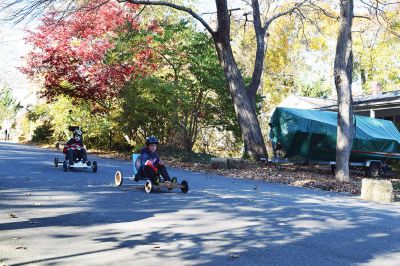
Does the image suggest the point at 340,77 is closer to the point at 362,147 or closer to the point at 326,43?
the point at 362,147

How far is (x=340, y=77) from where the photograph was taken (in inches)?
659

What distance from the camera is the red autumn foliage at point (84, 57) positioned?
1064 inches

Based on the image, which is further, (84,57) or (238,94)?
(84,57)

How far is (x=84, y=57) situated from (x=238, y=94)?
33.9 feet

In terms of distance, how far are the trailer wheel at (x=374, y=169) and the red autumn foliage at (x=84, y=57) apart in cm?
1322

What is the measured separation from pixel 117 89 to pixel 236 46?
20.3 meters

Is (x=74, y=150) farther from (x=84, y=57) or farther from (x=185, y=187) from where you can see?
(x=84, y=57)

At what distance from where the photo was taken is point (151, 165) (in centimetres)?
1093

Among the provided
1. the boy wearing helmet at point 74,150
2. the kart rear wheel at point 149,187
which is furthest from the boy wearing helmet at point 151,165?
the boy wearing helmet at point 74,150

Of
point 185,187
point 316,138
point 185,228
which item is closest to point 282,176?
point 316,138

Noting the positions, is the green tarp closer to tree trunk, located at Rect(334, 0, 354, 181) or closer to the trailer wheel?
the trailer wheel

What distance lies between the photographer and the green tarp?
2114 cm

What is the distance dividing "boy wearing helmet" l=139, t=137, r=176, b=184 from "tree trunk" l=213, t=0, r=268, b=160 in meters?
10.5

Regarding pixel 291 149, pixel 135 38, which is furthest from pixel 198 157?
pixel 135 38
